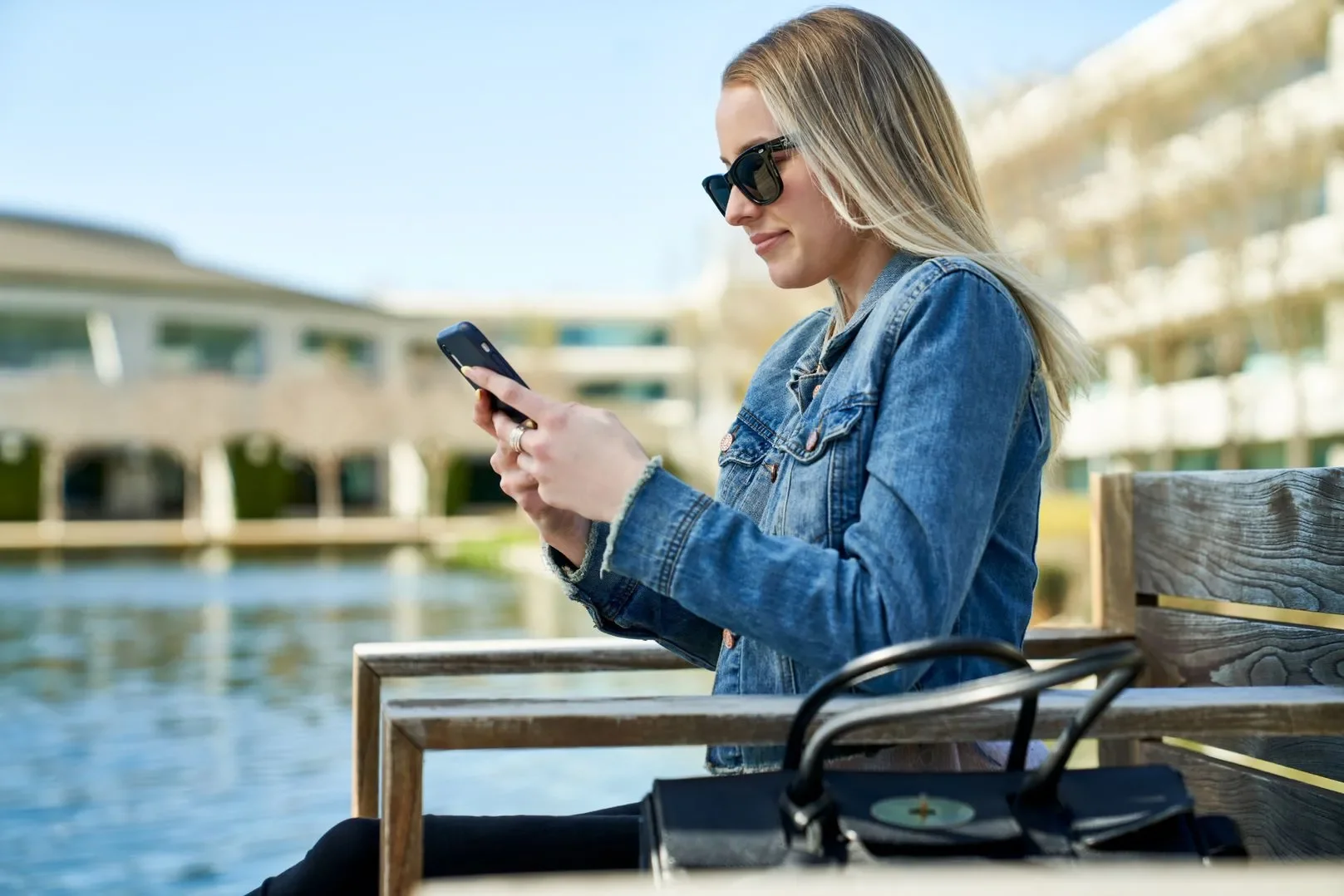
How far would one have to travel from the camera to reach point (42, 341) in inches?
1259

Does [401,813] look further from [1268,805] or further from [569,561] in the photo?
[1268,805]

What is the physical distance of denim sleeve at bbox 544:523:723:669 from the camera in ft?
4.89

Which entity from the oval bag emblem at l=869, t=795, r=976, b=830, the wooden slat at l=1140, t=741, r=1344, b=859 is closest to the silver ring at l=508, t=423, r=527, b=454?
the oval bag emblem at l=869, t=795, r=976, b=830

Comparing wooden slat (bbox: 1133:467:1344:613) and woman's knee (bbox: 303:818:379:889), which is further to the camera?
wooden slat (bbox: 1133:467:1344:613)

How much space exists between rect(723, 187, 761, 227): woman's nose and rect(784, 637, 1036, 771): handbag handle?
0.62 m

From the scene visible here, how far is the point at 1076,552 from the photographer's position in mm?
9539

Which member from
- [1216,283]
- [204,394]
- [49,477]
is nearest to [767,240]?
[1216,283]

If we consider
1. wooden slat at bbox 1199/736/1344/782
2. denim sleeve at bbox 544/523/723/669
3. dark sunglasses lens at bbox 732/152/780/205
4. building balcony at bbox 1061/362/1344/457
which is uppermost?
building balcony at bbox 1061/362/1344/457

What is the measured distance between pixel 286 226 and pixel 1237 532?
60.2 m

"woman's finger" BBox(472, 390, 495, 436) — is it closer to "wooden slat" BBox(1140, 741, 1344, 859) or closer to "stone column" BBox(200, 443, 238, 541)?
"wooden slat" BBox(1140, 741, 1344, 859)

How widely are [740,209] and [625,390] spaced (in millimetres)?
45962

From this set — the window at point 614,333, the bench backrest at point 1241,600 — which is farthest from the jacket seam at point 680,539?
the window at point 614,333

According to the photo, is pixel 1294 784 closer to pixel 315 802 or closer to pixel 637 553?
pixel 637 553

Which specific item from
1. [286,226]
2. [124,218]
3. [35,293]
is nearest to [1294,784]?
[35,293]
